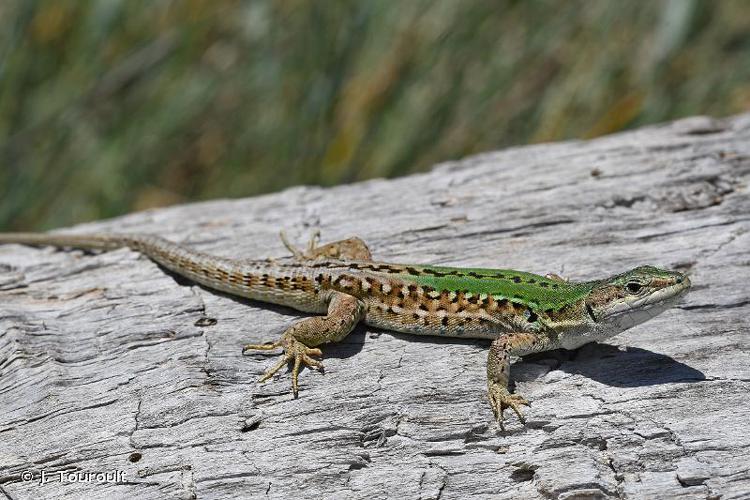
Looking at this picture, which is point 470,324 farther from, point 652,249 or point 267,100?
point 267,100

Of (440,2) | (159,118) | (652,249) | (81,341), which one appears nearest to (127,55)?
(159,118)

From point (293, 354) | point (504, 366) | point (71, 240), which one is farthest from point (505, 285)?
point (71, 240)

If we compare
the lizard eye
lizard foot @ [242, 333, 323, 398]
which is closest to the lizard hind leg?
lizard foot @ [242, 333, 323, 398]

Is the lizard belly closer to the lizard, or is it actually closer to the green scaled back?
the lizard

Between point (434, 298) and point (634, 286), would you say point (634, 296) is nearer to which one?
point (634, 286)

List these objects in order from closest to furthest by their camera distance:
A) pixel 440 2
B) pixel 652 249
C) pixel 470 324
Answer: pixel 470 324
pixel 652 249
pixel 440 2

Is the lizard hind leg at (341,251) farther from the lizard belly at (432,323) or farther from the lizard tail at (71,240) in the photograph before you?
the lizard tail at (71,240)
